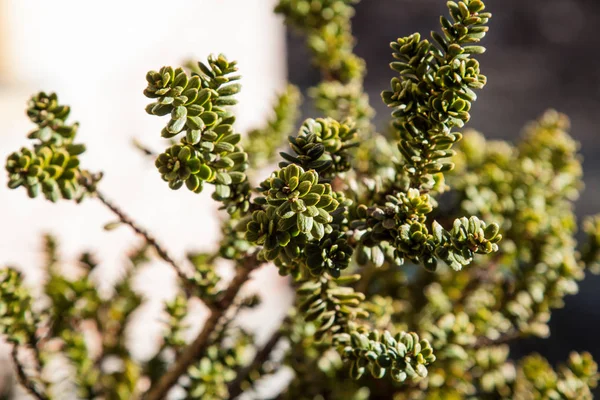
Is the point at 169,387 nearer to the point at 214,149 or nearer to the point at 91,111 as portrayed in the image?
the point at 214,149

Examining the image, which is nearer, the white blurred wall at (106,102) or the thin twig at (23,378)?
the thin twig at (23,378)

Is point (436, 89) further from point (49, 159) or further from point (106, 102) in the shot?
point (106, 102)

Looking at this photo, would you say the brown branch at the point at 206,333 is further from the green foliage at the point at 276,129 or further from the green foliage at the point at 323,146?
the green foliage at the point at 276,129

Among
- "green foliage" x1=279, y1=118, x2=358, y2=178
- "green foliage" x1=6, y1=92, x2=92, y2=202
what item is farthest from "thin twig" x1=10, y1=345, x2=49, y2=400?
"green foliage" x1=279, y1=118, x2=358, y2=178

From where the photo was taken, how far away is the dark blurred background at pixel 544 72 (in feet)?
3.98

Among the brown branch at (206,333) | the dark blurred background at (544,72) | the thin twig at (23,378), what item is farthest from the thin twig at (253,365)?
the dark blurred background at (544,72)

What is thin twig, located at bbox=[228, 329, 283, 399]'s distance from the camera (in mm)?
582

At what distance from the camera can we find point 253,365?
23.2 inches

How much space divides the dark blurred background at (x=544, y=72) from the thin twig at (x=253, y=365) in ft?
2.21

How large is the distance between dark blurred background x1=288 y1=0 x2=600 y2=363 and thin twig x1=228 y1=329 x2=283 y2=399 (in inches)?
26.5

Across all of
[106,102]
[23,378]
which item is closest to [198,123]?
[23,378]

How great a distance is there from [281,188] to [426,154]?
112mm

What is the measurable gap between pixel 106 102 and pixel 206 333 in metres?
0.93

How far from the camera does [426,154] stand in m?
0.39
